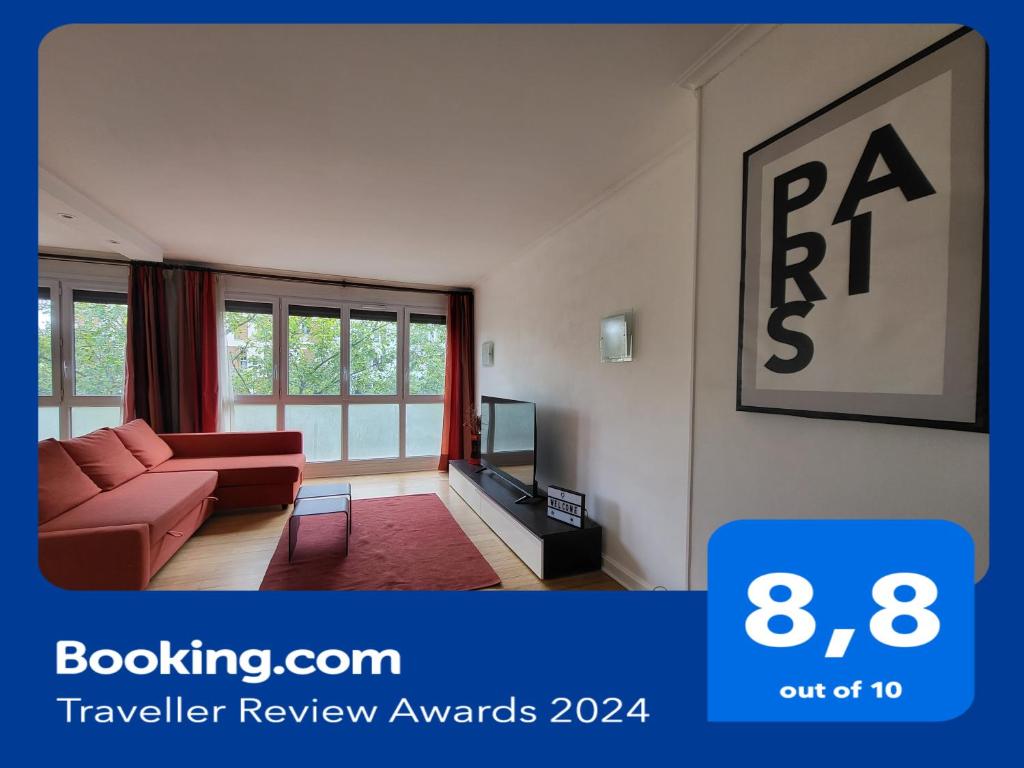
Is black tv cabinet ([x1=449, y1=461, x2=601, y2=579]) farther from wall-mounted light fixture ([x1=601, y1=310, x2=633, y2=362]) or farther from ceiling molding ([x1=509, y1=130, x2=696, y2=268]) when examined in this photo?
ceiling molding ([x1=509, y1=130, x2=696, y2=268])

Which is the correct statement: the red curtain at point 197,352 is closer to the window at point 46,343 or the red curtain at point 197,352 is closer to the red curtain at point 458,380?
the window at point 46,343

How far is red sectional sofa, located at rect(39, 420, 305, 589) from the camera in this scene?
6.68ft


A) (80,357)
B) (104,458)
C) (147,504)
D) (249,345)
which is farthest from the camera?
(249,345)

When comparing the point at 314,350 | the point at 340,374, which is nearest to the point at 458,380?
the point at 340,374

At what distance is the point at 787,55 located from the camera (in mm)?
1236

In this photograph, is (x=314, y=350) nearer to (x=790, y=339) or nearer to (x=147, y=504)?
(x=147, y=504)

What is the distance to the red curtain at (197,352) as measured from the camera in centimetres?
427

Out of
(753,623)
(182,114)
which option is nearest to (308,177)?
(182,114)

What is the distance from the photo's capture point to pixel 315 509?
2764mm

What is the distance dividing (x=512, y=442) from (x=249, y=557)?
1.95 metres

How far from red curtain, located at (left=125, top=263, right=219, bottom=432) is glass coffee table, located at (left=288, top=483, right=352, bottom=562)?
212 centimetres

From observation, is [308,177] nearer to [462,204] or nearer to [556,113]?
Answer: [462,204]

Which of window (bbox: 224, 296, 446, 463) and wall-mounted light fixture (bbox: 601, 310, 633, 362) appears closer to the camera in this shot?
wall-mounted light fixture (bbox: 601, 310, 633, 362)

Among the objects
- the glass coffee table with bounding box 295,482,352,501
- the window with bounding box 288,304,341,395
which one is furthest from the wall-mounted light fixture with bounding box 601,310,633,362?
the window with bounding box 288,304,341,395
